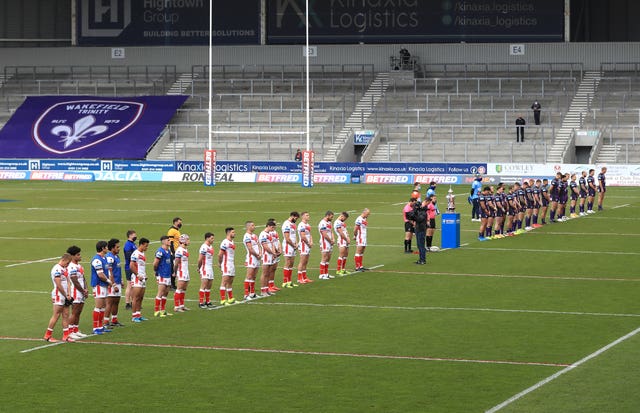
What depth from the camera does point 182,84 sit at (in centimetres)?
8731

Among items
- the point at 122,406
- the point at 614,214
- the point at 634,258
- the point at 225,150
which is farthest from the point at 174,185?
the point at 122,406

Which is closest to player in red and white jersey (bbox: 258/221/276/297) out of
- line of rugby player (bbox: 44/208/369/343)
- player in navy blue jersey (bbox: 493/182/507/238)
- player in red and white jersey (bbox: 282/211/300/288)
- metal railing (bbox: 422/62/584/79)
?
line of rugby player (bbox: 44/208/369/343)

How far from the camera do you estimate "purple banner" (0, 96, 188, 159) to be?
80.9m

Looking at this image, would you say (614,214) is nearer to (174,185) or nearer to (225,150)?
(174,185)

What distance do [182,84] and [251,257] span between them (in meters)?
62.5

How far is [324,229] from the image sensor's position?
2967 cm

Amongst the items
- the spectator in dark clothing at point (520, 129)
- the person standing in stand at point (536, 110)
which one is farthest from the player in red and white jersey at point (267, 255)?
the person standing in stand at point (536, 110)

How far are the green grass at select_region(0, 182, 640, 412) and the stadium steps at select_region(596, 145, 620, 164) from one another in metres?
30.9

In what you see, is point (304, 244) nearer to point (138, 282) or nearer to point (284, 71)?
point (138, 282)

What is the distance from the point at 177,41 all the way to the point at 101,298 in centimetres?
6689

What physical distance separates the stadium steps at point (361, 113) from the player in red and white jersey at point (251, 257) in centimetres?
4721

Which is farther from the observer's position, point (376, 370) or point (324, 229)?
point (324, 229)

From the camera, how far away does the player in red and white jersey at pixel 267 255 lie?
27.0 meters

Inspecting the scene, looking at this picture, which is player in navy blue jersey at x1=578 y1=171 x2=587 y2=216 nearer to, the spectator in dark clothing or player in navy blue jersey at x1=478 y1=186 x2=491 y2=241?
player in navy blue jersey at x1=478 y1=186 x2=491 y2=241
